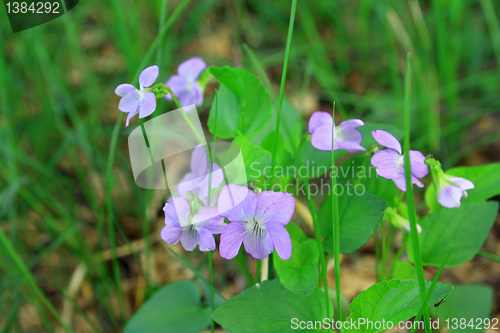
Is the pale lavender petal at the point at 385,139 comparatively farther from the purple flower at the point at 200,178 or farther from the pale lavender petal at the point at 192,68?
the pale lavender petal at the point at 192,68

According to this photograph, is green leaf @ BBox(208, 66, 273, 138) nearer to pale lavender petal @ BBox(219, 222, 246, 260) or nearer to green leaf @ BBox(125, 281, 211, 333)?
pale lavender petal @ BBox(219, 222, 246, 260)

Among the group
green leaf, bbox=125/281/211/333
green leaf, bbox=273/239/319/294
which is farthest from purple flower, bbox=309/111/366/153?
green leaf, bbox=125/281/211/333

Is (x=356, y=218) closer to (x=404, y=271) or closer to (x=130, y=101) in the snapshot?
(x=404, y=271)

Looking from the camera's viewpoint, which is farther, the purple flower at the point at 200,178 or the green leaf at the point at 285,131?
the green leaf at the point at 285,131

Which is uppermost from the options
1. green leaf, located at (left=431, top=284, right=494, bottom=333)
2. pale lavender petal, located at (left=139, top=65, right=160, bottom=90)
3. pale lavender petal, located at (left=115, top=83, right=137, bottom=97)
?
pale lavender petal, located at (left=139, top=65, right=160, bottom=90)

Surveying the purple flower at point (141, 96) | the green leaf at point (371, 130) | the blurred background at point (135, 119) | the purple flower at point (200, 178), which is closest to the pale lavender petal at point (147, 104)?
the purple flower at point (141, 96)

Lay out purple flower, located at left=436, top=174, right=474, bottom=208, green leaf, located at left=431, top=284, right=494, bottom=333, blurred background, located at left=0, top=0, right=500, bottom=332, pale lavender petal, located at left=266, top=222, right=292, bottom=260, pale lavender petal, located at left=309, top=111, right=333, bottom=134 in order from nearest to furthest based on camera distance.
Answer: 1. pale lavender petal, located at left=266, top=222, right=292, bottom=260
2. purple flower, located at left=436, top=174, right=474, bottom=208
3. pale lavender petal, located at left=309, top=111, right=333, bottom=134
4. green leaf, located at left=431, top=284, right=494, bottom=333
5. blurred background, located at left=0, top=0, right=500, bottom=332
